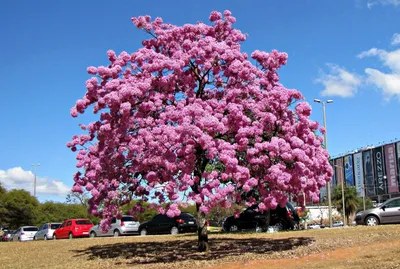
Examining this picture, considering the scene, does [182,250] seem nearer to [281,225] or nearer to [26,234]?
[281,225]

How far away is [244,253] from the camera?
1459 centimetres

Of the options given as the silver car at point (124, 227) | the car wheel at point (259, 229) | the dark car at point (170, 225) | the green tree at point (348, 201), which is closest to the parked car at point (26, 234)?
the silver car at point (124, 227)

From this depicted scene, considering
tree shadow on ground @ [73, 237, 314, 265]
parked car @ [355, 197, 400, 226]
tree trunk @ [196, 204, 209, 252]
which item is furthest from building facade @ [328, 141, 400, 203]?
tree trunk @ [196, 204, 209, 252]

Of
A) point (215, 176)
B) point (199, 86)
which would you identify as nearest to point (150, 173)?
point (215, 176)

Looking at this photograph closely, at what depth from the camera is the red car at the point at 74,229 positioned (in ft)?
103

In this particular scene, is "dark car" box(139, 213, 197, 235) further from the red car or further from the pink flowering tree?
the pink flowering tree

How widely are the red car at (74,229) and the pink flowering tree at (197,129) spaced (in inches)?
685

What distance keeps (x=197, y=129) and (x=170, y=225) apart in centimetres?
1766

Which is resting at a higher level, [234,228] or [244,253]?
[234,228]

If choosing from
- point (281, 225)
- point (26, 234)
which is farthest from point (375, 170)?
point (26, 234)

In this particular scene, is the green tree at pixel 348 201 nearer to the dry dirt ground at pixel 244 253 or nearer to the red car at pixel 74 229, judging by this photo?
the red car at pixel 74 229

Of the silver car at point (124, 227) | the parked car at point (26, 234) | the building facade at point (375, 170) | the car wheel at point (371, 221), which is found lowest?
the parked car at point (26, 234)

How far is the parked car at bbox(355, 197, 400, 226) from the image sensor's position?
825 inches

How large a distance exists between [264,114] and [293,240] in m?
6.69
